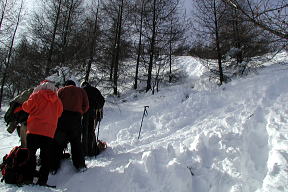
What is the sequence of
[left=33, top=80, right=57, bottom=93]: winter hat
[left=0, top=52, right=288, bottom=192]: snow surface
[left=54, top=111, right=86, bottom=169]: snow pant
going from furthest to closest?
[left=54, top=111, right=86, bottom=169]: snow pant → [left=33, top=80, right=57, bottom=93]: winter hat → [left=0, top=52, right=288, bottom=192]: snow surface

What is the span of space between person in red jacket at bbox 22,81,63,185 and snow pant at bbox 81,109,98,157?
1.28m

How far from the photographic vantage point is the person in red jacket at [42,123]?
362 cm

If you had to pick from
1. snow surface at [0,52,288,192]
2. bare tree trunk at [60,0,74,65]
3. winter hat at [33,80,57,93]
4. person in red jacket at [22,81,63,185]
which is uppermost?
bare tree trunk at [60,0,74,65]

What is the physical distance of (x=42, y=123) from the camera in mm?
3629

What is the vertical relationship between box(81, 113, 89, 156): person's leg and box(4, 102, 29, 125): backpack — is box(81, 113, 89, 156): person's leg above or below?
below

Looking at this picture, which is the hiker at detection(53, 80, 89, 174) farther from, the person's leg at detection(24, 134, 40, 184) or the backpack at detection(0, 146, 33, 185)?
the backpack at detection(0, 146, 33, 185)

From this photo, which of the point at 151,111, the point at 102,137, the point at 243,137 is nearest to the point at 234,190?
the point at 243,137

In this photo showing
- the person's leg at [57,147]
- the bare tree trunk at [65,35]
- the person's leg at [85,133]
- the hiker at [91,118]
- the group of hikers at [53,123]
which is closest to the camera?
the group of hikers at [53,123]

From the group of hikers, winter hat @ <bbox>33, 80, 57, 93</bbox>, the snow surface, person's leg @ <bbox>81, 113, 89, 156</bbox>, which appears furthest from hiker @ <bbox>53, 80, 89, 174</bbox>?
person's leg @ <bbox>81, 113, 89, 156</bbox>

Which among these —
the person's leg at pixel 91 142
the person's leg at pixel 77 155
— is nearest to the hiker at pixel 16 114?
the person's leg at pixel 77 155

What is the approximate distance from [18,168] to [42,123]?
→ 79 cm

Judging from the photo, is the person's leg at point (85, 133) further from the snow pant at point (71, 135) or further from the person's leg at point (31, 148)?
the person's leg at point (31, 148)

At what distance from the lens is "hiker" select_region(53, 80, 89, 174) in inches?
165

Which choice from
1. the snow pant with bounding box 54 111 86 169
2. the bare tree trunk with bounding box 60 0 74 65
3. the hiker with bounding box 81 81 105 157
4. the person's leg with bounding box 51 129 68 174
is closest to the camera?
the person's leg with bounding box 51 129 68 174
